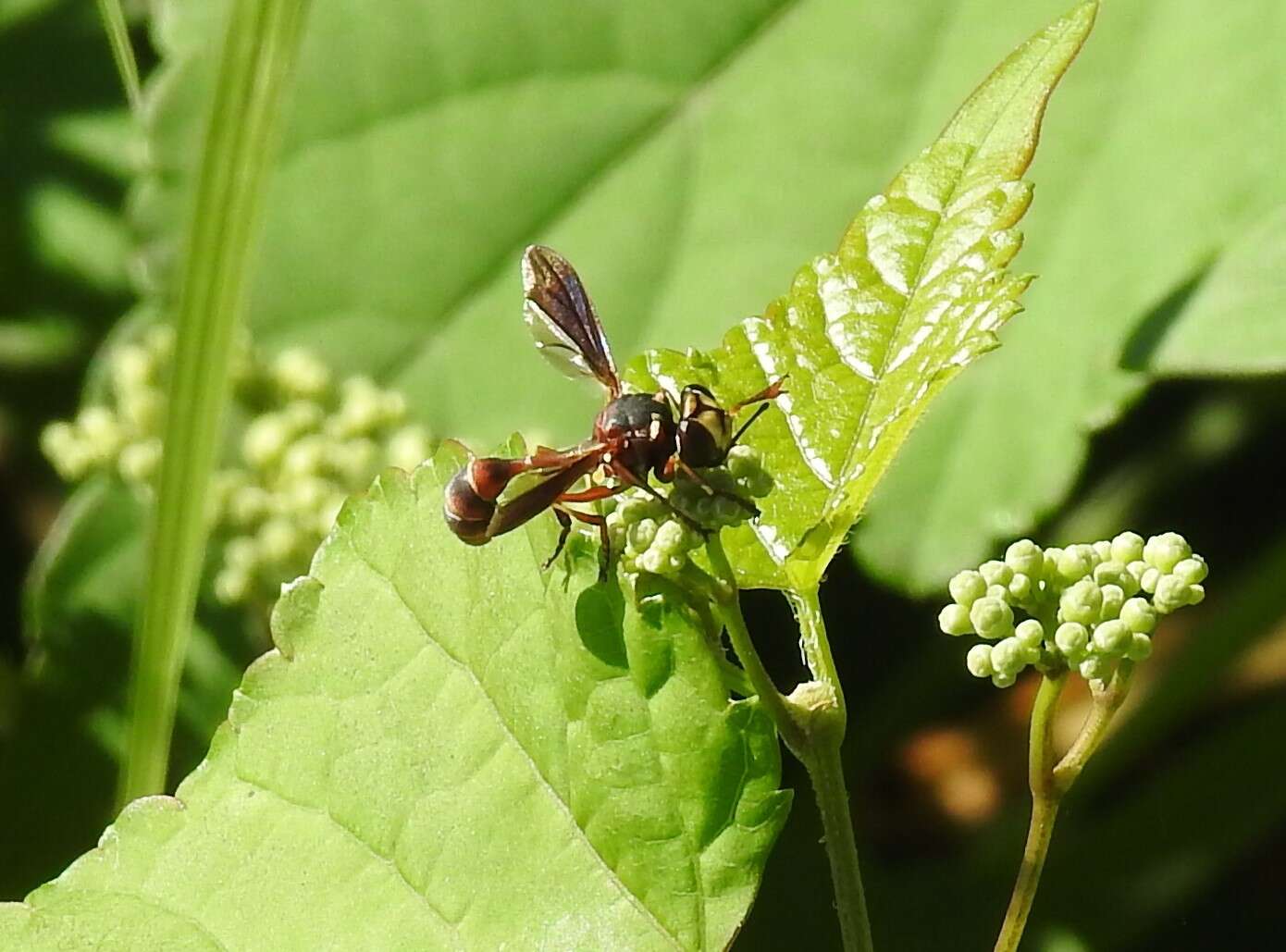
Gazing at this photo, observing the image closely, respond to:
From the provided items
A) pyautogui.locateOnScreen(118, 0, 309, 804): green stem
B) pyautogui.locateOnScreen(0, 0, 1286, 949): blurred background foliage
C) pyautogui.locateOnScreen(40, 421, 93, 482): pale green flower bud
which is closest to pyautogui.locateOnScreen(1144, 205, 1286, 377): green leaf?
pyautogui.locateOnScreen(0, 0, 1286, 949): blurred background foliage

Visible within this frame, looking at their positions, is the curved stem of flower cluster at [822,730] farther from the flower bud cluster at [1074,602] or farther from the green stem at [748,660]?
the flower bud cluster at [1074,602]

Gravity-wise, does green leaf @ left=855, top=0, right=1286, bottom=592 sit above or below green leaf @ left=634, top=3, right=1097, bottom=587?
above

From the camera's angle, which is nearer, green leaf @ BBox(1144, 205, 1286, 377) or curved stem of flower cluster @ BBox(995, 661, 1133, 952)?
curved stem of flower cluster @ BBox(995, 661, 1133, 952)

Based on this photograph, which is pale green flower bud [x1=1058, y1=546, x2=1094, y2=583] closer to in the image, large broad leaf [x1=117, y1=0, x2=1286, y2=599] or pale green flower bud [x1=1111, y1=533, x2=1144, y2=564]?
pale green flower bud [x1=1111, y1=533, x2=1144, y2=564]

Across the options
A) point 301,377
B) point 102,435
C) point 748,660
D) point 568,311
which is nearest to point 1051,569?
point 748,660

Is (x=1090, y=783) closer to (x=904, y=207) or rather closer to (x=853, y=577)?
(x=853, y=577)

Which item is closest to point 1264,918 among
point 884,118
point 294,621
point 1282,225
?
point 1282,225
